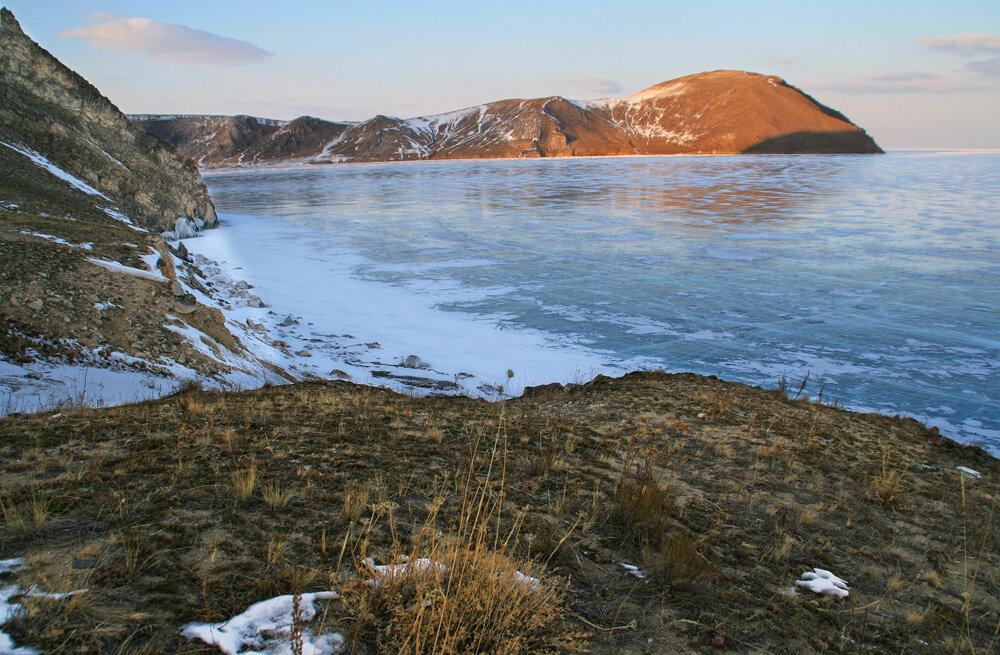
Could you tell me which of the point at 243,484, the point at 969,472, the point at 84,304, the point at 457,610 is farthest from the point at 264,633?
the point at 84,304

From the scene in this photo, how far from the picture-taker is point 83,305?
6898mm

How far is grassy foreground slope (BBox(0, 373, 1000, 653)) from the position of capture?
2080mm

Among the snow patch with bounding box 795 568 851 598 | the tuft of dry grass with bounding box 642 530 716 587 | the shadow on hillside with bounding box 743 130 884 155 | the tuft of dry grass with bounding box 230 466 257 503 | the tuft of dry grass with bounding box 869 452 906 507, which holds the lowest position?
the tuft of dry grass with bounding box 869 452 906 507

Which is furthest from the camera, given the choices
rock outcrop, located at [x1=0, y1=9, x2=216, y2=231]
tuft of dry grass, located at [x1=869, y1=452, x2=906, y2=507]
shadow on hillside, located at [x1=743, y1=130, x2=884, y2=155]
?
shadow on hillside, located at [x1=743, y1=130, x2=884, y2=155]

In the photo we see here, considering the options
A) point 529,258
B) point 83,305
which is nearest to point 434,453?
point 83,305

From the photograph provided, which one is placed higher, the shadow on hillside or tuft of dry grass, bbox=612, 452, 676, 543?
the shadow on hillside

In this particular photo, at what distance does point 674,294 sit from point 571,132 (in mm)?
177187

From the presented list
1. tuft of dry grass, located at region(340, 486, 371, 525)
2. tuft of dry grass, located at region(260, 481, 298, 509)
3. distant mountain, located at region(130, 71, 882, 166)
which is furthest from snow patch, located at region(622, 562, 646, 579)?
distant mountain, located at region(130, 71, 882, 166)

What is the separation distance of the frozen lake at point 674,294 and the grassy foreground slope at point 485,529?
12.3 ft

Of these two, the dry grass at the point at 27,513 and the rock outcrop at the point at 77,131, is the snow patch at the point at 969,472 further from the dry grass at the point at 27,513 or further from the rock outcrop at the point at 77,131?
the rock outcrop at the point at 77,131

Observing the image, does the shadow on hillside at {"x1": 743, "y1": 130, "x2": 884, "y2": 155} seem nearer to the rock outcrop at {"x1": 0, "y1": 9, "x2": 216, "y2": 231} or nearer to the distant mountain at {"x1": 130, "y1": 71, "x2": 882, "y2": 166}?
the distant mountain at {"x1": 130, "y1": 71, "x2": 882, "y2": 166}

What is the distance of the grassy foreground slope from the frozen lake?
12.3 ft

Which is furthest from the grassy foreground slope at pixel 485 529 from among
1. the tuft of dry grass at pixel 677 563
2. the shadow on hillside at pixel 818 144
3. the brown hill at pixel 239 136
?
the brown hill at pixel 239 136

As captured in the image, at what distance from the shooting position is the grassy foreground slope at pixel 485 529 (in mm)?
2080
